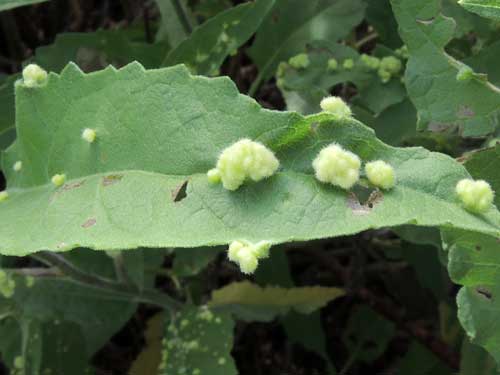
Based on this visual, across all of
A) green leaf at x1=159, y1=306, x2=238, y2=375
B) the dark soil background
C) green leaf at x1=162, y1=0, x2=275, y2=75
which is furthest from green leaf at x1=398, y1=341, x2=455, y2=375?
green leaf at x1=162, y1=0, x2=275, y2=75

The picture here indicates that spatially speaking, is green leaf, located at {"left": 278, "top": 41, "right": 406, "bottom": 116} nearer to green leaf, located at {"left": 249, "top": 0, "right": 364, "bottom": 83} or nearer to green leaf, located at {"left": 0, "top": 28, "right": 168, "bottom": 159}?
green leaf, located at {"left": 249, "top": 0, "right": 364, "bottom": 83}

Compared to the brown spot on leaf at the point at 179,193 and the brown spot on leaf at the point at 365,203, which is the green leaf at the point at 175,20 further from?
the brown spot on leaf at the point at 365,203

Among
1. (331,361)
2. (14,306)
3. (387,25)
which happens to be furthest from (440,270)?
(14,306)

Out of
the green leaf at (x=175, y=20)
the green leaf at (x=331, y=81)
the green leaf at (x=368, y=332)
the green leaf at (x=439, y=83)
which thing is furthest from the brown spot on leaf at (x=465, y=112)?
the green leaf at (x=368, y=332)

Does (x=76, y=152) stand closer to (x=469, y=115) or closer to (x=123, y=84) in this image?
(x=123, y=84)

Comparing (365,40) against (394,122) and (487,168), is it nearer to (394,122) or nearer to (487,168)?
(394,122)

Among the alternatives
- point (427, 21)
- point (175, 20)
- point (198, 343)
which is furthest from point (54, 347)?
point (427, 21)
